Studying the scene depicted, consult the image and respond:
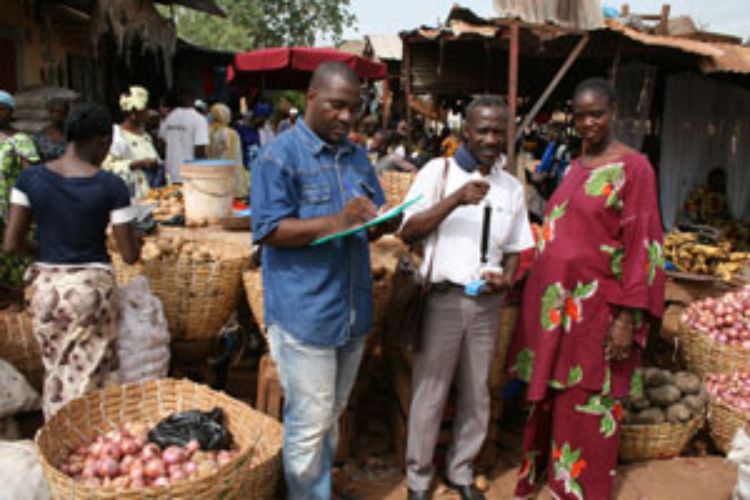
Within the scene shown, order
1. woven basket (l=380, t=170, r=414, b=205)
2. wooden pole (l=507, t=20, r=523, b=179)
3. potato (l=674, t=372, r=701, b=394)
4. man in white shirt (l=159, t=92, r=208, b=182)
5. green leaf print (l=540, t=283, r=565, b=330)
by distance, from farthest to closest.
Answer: man in white shirt (l=159, t=92, r=208, b=182)
wooden pole (l=507, t=20, r=523, b=179)
woven basket (l=380, t=170, r=414, b=205)
potato (l=674, t=372, r=701, b=394)
green leaf print (l=540, t=283, r=565, b=330)

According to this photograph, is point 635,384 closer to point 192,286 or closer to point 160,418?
point 160,418

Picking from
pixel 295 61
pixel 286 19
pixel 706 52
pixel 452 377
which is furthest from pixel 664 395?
pixel 286 19

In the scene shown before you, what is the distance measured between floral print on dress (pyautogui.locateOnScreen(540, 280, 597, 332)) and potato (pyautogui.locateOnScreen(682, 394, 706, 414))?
1.49 meters

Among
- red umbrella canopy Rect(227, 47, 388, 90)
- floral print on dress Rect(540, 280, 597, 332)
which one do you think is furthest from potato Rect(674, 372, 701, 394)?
red umbrella canopy Rect(227, 47, 388, 90)

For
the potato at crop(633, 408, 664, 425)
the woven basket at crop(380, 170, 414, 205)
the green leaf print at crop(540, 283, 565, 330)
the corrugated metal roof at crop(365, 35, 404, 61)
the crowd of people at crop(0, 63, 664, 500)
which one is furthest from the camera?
the corrugated metal roof at crop(365, 35, 404, 61)

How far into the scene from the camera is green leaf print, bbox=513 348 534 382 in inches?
124

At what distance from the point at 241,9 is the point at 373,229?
90.9 ft

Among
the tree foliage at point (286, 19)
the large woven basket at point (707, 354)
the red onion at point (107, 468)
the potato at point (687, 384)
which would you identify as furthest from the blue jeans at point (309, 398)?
the tree foliage at point (286, 19)

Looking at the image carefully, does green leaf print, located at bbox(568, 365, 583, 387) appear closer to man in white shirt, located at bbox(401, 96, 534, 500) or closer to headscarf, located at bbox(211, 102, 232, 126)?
man in white shirt, located at bbox(401, 96, 534, 500)

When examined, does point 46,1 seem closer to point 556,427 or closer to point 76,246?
point 76,246

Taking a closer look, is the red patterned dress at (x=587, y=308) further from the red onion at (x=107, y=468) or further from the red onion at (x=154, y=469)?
the red onion at (x=107, y=468)

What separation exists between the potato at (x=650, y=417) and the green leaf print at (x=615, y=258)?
1.31m

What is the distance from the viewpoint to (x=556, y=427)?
124 inches

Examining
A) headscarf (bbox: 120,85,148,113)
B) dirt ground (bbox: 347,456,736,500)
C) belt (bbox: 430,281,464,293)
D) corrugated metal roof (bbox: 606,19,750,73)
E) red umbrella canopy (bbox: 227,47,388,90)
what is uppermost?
red umbrella canopy (bbox: 227,47,388,90)
